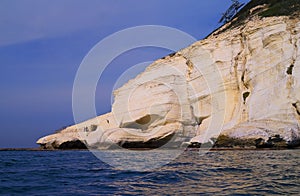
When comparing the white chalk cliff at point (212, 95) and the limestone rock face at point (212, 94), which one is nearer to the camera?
the white chalk cliff at point (212, 95)

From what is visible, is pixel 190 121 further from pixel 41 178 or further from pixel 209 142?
pixel 41 178

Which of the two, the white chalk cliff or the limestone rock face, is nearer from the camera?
the white chalk cliff

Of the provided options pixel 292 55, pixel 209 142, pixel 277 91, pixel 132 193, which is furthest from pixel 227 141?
pixel 132 193

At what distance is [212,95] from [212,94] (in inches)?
5.4

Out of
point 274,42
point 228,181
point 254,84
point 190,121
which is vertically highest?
point 274,42

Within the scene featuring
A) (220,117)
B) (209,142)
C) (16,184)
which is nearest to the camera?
(16,184)

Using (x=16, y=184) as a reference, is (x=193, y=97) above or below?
above

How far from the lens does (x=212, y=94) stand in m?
49.9

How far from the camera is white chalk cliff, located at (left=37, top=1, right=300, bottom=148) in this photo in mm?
40781

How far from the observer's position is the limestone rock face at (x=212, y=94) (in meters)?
40.9

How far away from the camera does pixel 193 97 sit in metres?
52.0

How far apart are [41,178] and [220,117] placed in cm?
3559

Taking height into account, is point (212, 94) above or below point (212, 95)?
above

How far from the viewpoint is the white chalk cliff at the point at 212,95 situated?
1606 inches
